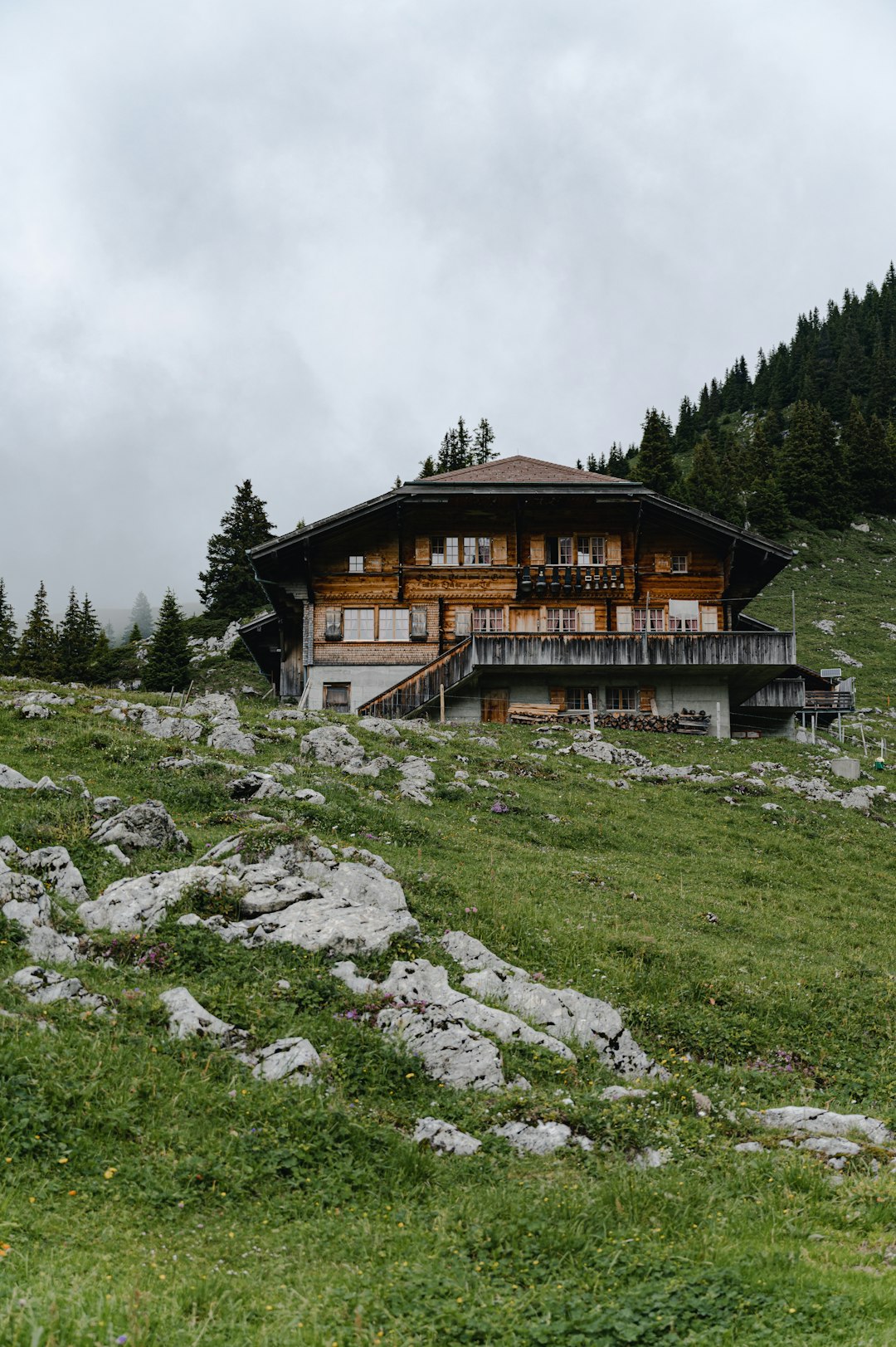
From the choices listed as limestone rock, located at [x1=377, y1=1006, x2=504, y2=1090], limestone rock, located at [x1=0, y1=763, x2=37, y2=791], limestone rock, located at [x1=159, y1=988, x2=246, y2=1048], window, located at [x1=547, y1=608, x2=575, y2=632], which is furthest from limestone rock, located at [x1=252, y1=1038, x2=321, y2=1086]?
window, located at [x1=547, y1=608, x2=575, y2=632]

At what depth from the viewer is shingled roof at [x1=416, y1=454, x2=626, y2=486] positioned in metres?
46.1

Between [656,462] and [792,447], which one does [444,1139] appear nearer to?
[656,462]

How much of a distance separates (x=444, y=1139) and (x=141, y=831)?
7.62 meters

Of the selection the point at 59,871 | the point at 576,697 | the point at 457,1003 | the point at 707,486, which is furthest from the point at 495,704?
the point at 707,486

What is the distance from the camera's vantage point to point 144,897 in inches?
491

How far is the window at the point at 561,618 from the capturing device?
153ft

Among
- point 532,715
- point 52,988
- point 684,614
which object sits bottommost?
point 52,988

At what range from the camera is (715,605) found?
155 feet

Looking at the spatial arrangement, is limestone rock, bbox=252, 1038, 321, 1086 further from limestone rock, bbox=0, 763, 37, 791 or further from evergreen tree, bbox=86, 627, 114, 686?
evergreen tree, bbox=86, 627, 114, 686

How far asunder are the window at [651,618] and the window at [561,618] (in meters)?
3.02

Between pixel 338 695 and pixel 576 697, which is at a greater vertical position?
pixel 338 695

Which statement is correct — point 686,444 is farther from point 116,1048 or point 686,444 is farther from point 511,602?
point 116,1048

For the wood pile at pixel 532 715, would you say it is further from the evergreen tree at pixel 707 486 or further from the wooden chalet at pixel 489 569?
the evergreen tree at pixel 707 486

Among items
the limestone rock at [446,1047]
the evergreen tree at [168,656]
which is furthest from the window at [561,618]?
the limestone rock at [446,1047]
